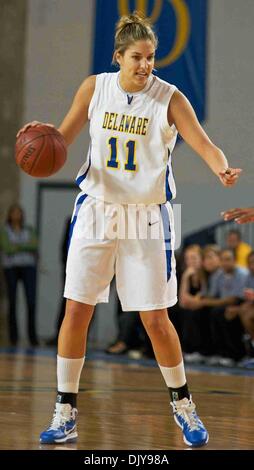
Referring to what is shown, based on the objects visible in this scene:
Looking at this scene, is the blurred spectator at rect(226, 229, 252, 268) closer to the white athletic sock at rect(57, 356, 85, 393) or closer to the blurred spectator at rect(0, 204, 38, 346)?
the blurred spectator at rect(0, 204, 38, 346)

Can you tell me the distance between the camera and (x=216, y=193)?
14.7m

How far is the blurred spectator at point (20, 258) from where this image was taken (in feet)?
43.3

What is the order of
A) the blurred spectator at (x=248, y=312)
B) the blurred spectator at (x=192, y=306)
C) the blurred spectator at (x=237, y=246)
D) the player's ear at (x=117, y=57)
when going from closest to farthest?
the player's ear at (x=117, y=57) < the blurred spectator at (x=248, y=312) < the blurred spectator at (x=192, y=306) < the blurred spectator at (x=237, y=246)

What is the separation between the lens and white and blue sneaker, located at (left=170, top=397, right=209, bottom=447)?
14.1ft

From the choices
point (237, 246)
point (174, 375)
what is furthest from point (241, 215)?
point (237, 246)

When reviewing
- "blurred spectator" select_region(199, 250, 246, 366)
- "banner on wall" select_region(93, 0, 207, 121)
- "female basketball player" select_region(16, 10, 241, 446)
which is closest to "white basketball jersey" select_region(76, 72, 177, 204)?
"female basketball player" select_region(16, 10, 241, 446)

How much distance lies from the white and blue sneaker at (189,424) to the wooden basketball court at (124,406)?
49 millimetres

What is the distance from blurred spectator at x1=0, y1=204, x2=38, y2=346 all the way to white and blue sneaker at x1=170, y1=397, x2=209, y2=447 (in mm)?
8775

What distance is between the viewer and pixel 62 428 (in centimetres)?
434

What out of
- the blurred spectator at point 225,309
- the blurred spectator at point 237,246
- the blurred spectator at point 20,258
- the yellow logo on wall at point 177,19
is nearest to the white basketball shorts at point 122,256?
the blurred spectator at point 225,309

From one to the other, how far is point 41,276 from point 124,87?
11383 mm

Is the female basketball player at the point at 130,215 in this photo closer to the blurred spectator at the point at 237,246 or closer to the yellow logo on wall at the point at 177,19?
the blurred spectator at the point at 237,246

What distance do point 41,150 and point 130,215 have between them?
49 centimetres
